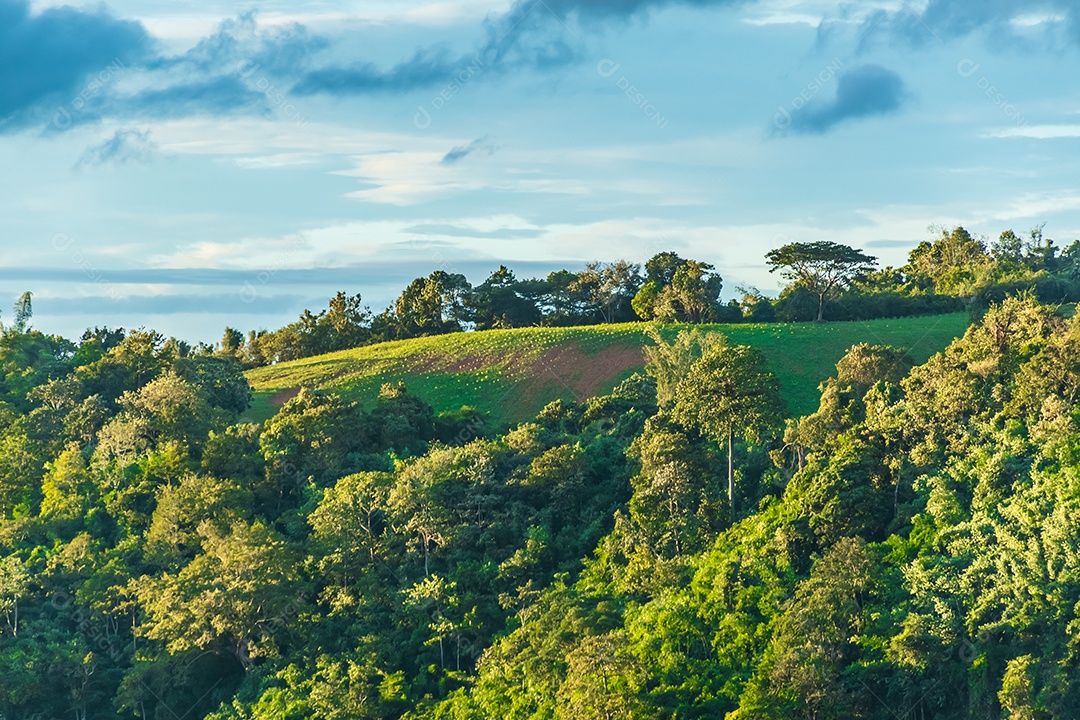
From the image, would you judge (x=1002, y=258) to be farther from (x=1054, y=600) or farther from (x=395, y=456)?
(x=1054, y=600)

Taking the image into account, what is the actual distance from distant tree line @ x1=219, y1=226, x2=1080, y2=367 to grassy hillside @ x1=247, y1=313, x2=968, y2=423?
5.62 metres

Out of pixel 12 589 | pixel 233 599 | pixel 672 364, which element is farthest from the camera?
pixel 672 364

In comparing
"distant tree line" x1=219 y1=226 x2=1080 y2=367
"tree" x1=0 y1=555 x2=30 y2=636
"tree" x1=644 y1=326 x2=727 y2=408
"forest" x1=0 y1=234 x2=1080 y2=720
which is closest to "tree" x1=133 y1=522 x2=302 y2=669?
"forest" x1=0 y1=234 x2=1080 y2=720

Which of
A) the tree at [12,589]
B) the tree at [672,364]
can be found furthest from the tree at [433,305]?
the tree at [12,589]

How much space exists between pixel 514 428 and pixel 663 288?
51131 mm

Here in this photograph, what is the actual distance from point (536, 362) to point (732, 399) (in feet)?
168

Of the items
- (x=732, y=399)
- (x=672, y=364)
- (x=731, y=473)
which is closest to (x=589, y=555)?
(x=731, y=473)

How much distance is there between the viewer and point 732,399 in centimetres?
6975

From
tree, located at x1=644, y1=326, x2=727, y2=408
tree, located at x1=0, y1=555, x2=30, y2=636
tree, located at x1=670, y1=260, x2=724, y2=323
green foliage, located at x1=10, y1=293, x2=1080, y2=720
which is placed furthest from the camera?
tree, located at x1=670, y1=260, x2=724, y2=323

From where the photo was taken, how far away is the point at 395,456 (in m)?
80.9

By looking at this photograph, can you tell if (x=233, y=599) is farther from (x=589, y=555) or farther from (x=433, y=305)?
(x=433, y=305)

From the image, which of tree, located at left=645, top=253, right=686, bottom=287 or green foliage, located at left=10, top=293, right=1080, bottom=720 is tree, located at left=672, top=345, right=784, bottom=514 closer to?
green foliage, located at left=10, top=293, right=1080, bottom=720

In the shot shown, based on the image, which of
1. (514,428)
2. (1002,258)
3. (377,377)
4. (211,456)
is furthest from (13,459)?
(1002,258)

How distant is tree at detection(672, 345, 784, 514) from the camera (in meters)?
69.5
